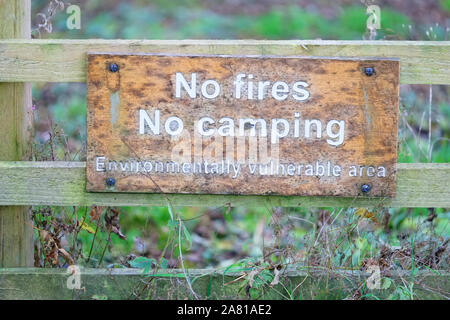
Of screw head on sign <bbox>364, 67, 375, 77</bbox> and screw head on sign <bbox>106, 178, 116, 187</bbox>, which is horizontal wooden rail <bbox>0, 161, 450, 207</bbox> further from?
screw head on sign <bbox>364, 67, 375, 77</bbox>

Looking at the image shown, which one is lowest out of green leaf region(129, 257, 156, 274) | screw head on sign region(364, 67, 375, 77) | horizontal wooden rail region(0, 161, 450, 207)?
green leaf region(129, 257, 156, 274)

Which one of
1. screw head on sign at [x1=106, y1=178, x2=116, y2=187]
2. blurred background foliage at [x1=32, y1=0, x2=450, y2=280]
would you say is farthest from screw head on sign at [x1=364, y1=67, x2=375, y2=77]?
screw head on sign at [x1=106, y1=178, x2=116, y2=187]

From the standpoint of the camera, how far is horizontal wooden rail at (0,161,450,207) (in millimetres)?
2699

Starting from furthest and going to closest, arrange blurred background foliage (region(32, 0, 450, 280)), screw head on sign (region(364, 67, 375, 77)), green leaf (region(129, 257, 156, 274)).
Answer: blurred background foliage (region(32, 0, 450, 280))
green leaf (region(129, 257, 156, 274))
screw head on sign (region(364, 67, 375, 77))

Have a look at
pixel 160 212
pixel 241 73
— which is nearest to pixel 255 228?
pixel 160 212

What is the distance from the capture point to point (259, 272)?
268 cm

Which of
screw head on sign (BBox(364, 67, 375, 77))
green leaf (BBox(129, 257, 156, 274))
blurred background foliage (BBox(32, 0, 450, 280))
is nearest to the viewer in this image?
screw head on sign (BBox(364, 67, 375, 77))

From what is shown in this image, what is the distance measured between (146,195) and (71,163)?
14.6 inches

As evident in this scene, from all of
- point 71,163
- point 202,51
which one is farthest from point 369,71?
point 71,163

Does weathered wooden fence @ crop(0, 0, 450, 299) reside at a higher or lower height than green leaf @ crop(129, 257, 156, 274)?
higher

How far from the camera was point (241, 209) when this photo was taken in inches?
203

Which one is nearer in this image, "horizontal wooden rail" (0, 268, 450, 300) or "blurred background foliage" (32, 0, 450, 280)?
"horizontal wooden rail" (0, 268, 450, 300)

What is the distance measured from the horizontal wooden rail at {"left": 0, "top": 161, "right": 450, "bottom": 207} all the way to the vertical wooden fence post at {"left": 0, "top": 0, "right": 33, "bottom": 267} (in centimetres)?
13

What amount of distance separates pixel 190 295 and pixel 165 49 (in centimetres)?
112
